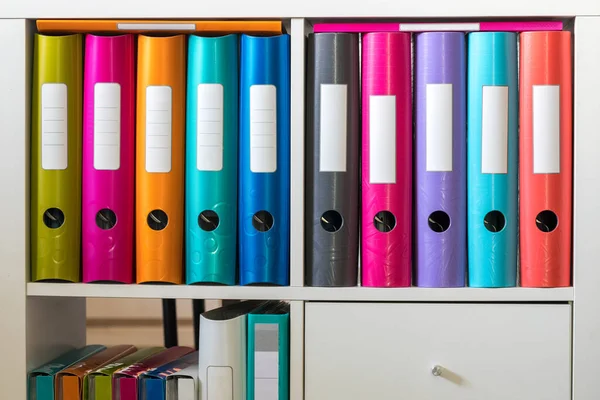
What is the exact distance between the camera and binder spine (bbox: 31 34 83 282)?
110cm

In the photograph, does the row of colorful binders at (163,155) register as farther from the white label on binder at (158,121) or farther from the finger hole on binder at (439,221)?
the finger hole on binder at (439,221)

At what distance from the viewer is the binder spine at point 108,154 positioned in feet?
3.58

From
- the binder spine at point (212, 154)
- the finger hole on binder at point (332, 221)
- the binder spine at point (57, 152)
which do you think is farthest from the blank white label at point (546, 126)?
the binder spine at point (57, 152)

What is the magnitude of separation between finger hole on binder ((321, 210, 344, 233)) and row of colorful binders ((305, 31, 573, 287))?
27 mm

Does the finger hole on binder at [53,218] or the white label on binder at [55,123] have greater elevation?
the white label on binder at [55,123]

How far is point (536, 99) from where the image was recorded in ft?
3.46

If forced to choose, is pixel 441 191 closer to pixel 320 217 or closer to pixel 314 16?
pixel 320 217

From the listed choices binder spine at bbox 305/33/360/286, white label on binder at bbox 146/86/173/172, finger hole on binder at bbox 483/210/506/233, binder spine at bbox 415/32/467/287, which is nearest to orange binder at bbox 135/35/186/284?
white label on binder at bbox 146/86/173/172

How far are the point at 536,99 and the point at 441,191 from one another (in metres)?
0.20

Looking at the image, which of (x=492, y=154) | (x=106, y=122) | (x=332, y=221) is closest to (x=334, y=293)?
(x=332, y=221)

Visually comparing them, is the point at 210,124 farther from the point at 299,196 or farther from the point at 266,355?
the point at 266,355

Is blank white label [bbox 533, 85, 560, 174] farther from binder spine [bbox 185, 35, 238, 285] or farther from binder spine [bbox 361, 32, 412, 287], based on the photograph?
binder spine [bbox 185, 35, 238, 285]

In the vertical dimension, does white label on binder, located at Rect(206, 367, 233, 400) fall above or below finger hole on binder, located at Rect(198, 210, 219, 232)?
below

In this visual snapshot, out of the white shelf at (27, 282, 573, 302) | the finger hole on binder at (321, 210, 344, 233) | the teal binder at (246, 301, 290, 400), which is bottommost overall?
the teal binder at (246, 301, 290, 400)
